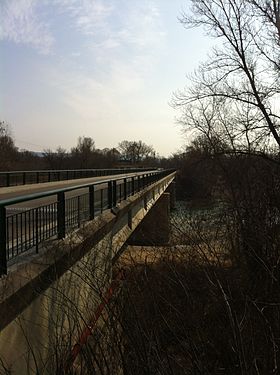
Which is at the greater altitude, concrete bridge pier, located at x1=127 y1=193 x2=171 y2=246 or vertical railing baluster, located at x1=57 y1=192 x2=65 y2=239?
vertical railing baluster, located at x1=57 y1=192 x2=65 y2=239

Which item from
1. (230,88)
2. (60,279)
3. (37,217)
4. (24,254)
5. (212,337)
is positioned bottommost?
(212,337)

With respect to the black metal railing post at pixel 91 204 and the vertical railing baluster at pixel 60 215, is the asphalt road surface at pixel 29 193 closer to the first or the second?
the black metal railing post at pixel 91 204

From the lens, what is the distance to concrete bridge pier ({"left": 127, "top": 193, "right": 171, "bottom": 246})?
538 inches

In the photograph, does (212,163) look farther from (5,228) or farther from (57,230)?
(5,228)

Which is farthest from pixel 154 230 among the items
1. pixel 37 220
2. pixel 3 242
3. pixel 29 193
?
pixel 3 242

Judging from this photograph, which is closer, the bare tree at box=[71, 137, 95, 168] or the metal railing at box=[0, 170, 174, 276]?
the metal railing at box=[0, 170, 174, 276]

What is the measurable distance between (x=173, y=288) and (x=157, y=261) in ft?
9.32

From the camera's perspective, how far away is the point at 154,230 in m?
18.0

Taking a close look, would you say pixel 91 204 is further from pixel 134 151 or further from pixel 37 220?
pixel 134 151

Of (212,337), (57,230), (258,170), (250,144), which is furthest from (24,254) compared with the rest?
(250,144)

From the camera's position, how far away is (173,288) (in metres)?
7.46

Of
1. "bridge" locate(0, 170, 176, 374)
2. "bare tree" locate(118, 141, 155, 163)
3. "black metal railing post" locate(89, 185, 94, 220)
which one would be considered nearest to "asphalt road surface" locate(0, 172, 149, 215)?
"black metal railing post" locate(89, 185, 94, 220)

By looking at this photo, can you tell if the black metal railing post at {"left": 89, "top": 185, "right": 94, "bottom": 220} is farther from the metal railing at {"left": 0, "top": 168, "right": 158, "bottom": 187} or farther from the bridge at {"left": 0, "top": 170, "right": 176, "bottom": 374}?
the metal railing at {"left": 0, "top": 168, "right": 158, "bottom": 187}

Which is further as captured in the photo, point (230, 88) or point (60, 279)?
point (230, 88)
